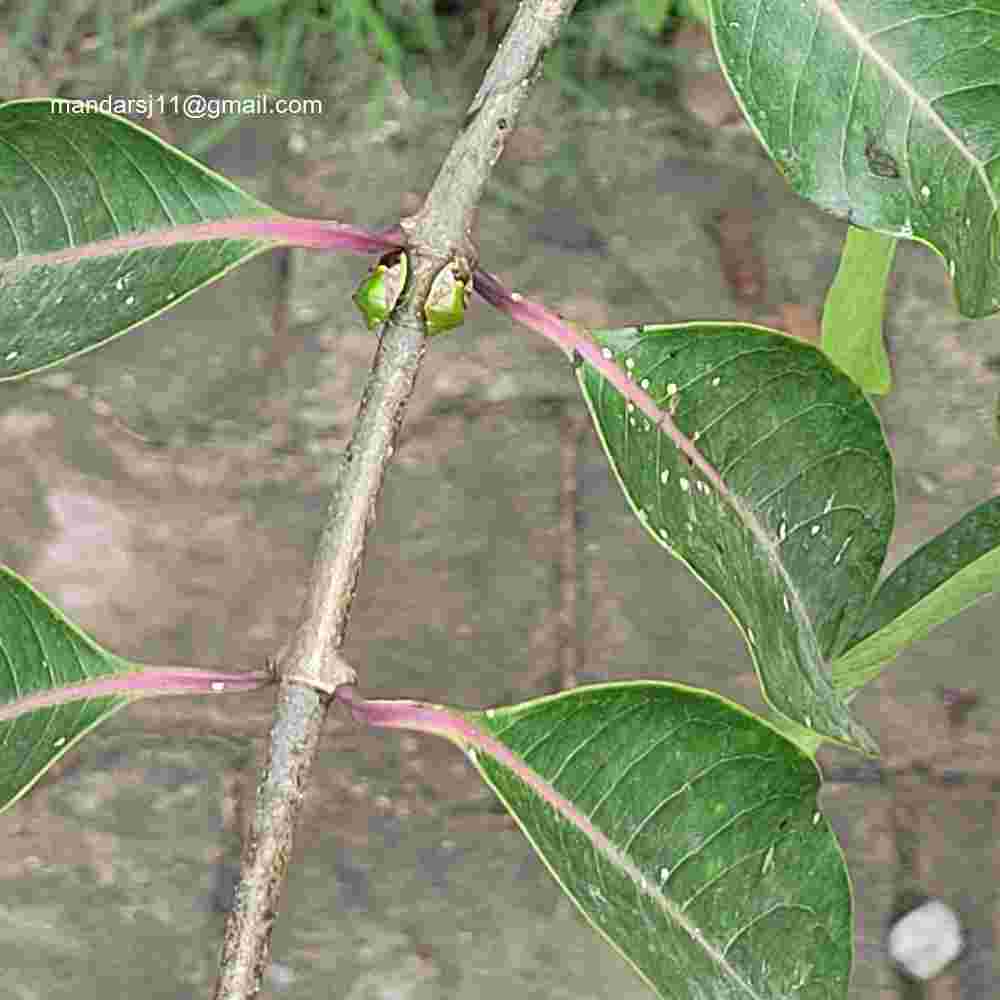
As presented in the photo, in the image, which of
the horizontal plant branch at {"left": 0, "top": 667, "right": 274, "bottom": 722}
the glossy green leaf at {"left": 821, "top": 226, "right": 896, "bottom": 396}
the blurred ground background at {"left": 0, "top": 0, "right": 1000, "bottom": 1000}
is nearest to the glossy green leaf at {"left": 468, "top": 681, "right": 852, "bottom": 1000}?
the horizontal plant branch at {"left": 0, "top": 667, "right": 274, "bottom": 722}

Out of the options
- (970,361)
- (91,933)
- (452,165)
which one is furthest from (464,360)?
(452,165)

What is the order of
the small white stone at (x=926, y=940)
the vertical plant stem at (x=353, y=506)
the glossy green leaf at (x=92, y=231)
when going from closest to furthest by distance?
the vertical plant stem at (x=353, y=506)
the glossy green leaf at (x=92, y=231)
the small white stone at (x=926, y=940)

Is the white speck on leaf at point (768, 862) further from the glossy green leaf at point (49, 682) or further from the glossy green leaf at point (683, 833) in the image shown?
the glossy green leaf at point (49, 682)

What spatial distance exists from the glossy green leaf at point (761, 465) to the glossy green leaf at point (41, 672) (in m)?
0.22

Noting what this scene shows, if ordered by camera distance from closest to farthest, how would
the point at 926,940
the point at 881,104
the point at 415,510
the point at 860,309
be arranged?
the point at 881,104 → the point at 860,309 → the point at 926,940 → the point at 415,510

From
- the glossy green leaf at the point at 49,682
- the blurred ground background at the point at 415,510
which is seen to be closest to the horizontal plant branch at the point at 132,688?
the glossy green leaf at the point at 49,682

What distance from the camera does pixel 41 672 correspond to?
27.0 inches

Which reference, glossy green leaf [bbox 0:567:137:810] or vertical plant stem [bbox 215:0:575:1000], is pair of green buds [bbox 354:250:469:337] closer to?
vertical plant stem [bbox 215:0:575:1000]

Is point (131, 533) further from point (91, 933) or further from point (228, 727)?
point (91, 933)

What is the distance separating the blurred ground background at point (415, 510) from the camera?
5.30 feet

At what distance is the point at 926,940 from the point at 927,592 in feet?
3.21

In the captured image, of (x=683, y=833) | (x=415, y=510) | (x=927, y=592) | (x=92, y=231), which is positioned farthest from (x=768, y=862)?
(x=415, y=510)

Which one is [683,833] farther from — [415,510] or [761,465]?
[415,510]

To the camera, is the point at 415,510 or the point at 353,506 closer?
the point at 353,506
